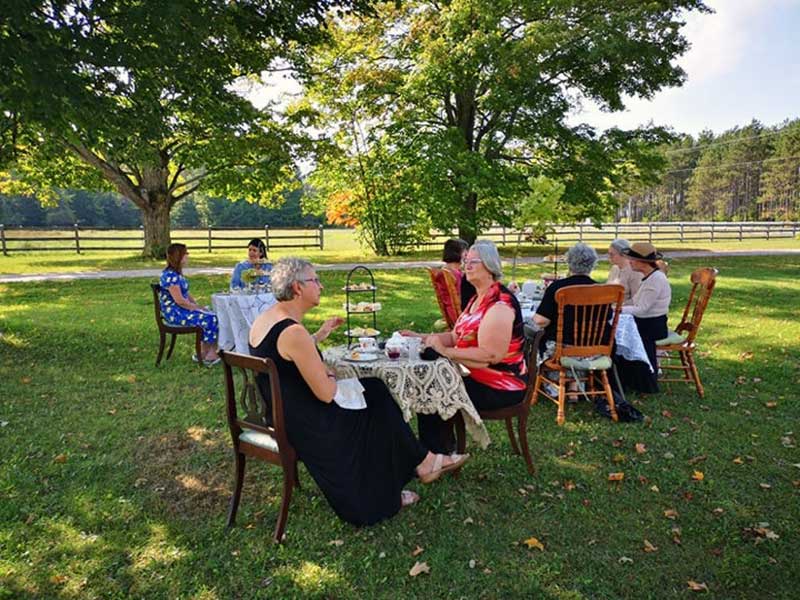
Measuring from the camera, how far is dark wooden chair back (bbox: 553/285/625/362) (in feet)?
15.0

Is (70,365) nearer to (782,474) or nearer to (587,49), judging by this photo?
(782,474)

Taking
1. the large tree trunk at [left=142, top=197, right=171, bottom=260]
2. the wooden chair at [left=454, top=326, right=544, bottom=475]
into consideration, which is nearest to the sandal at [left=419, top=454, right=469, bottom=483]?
the wooden chair at [left=454, top=326, right=544, bottom=475]

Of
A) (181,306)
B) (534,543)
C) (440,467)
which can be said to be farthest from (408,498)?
(181,306)

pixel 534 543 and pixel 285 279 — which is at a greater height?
pixel 285 279

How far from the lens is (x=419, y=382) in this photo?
3.44 metres

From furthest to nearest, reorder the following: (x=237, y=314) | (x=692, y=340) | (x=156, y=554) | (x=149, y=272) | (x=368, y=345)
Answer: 1. (x=149, y=272)
2. (x=237, y=314)
3. (x=692, y=340)
4. (x=368, y=345)
5. (x=156, y=554)

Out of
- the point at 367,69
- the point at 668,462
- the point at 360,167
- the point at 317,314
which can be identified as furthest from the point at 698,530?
the point at 360,167

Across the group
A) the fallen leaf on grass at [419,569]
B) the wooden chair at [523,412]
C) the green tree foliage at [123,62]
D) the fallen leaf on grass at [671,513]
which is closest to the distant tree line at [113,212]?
the green tree foliage at [123,62]

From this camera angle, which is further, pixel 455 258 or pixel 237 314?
pixel 237 314

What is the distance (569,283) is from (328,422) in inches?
101

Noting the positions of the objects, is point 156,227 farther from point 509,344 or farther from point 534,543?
point 534,543

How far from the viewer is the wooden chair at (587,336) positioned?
180 inches

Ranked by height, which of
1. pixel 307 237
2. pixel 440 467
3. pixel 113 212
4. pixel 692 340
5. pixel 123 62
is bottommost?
pixel 440 467

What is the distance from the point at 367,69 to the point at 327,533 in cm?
1640
